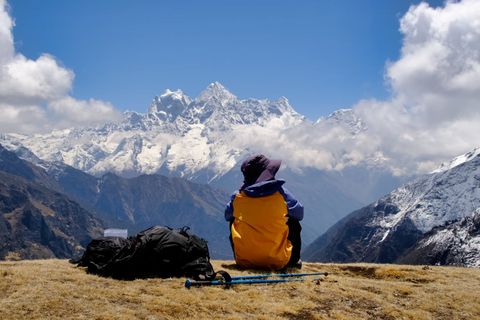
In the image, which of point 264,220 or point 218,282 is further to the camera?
point 264,220

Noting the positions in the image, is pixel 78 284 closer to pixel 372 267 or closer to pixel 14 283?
pixel 14 283

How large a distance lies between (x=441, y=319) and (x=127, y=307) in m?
10.8

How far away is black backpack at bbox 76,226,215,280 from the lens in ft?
62.6

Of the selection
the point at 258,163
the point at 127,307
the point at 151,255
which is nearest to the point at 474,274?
the point at 258,163

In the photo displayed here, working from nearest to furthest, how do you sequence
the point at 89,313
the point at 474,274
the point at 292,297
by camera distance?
the point at 89,313
the point at 292,297
the point at 474,274

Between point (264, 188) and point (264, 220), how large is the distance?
150 cm

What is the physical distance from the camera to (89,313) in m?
13.8

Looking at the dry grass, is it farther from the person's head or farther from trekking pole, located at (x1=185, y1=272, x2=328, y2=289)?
the person's head

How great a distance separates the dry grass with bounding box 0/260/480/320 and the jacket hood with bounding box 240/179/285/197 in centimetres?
365

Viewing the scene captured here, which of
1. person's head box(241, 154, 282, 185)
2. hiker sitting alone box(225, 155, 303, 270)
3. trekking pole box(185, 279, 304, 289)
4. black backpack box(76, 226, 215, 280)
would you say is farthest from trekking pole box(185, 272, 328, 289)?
person's head box(241, 154, 282, 185)

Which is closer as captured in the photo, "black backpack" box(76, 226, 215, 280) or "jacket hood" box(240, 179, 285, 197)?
"black backpack" box(76, 226, 215, 280)

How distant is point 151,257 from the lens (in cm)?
1948

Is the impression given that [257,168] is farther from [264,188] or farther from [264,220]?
[264,220]

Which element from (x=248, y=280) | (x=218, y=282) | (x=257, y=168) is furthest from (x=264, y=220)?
(x=218, y=282)
